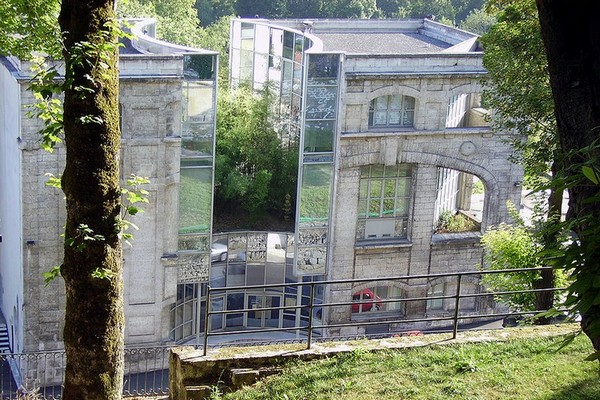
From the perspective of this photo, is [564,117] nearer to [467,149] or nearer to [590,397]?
[590,397]

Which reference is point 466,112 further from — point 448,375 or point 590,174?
point 590,174

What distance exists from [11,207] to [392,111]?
12503 millimetres

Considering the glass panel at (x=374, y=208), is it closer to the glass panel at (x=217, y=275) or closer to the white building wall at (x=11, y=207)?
the glass panel at (x=217, y=275)

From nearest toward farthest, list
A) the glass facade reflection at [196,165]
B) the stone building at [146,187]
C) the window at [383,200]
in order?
the stone building at [146,187], the glass facade reflection at [196,165], the window at [383,200]

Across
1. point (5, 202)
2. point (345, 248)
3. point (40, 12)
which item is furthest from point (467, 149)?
point (40, 12)

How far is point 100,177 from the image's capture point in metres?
10.9

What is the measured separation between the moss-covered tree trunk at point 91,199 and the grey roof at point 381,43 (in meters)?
28.2

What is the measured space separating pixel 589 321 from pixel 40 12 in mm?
10532

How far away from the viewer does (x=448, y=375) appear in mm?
12188

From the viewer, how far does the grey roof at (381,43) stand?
39.6 metres

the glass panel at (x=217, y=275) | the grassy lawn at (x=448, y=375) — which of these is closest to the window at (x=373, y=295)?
the glass panel at (x=217, y=275)

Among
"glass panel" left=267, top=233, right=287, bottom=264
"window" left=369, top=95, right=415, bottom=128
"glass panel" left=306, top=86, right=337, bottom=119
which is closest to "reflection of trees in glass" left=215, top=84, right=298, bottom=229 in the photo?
"glass panel" left=267, top=233, right=287, bottom=264

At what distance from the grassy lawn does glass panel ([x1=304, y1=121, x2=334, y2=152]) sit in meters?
17.8

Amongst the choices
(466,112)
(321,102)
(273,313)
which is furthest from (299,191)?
(466,112)
